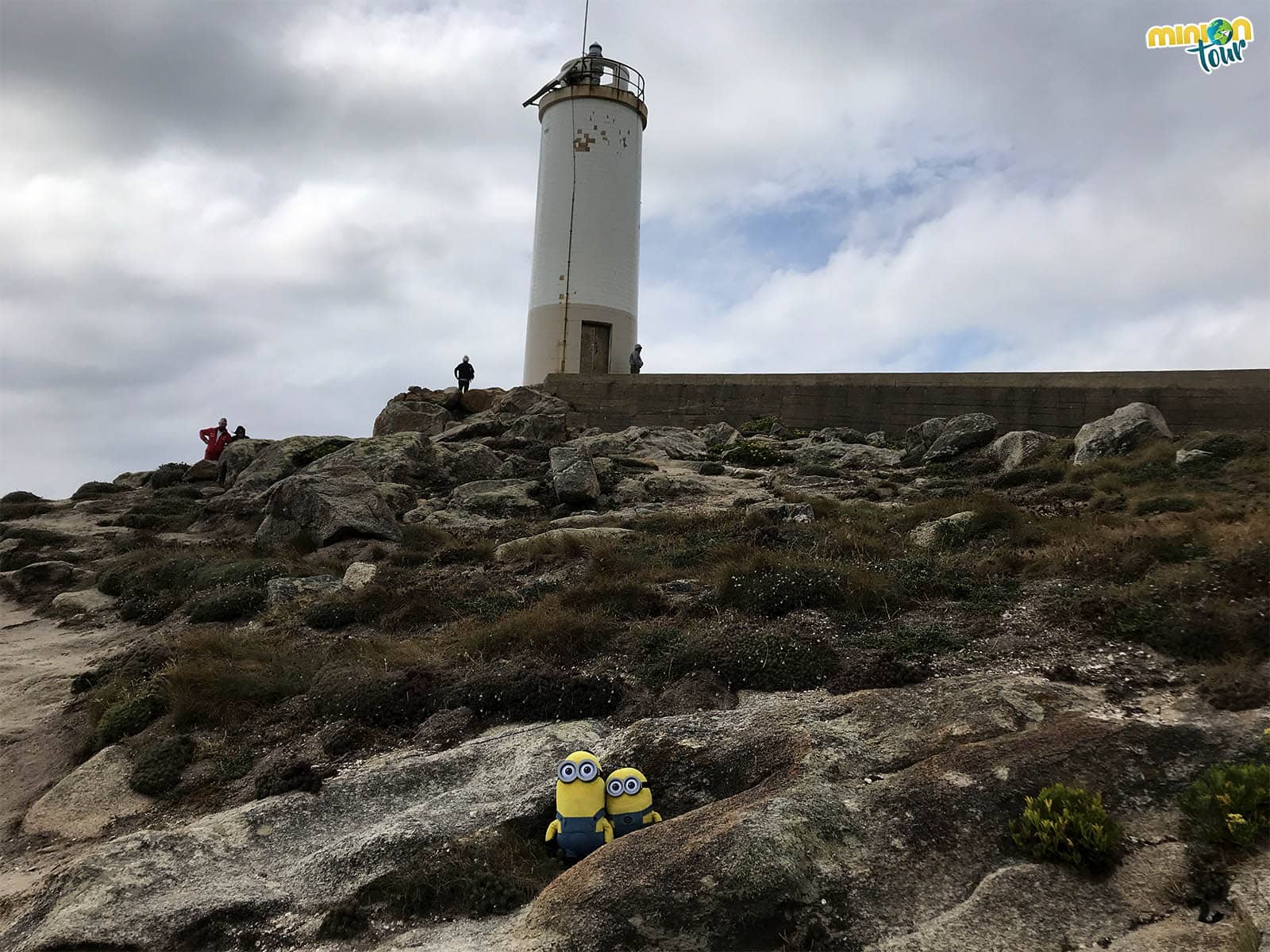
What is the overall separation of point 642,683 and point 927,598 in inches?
143

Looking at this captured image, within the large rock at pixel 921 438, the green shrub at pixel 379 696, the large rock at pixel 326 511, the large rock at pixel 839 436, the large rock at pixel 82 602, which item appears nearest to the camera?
the green shrub at pixel 379 696

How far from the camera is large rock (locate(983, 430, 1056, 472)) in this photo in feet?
62.8

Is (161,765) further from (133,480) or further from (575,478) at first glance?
(133,480)

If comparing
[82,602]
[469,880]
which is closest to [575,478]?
[82,602]

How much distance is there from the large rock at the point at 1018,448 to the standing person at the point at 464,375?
2132 cm

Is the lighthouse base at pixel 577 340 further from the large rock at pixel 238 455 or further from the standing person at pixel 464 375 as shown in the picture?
the large rock at pixel 238 455

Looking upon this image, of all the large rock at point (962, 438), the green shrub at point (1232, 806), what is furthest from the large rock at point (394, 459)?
the green shrub at point (1232, 806)

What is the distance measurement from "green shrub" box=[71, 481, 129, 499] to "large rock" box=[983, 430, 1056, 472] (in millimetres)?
28463

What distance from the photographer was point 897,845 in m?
5.55

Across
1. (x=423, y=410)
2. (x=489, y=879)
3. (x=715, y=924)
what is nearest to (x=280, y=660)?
(x=489, y=879)

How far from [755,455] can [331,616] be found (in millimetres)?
14115

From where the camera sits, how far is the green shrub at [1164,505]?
1211 centimetres

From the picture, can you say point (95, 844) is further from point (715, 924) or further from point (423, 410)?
point (423, 410)

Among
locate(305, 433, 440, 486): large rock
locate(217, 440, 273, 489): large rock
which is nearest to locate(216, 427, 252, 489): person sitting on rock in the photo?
locate(217, 440, 273, 489): large rock
